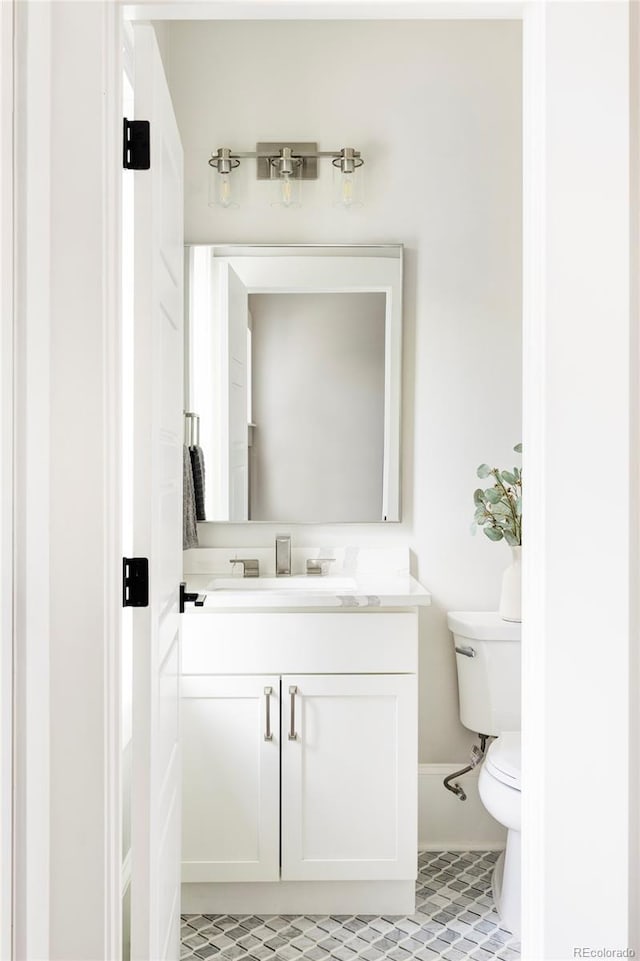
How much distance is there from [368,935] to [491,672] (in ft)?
2.69

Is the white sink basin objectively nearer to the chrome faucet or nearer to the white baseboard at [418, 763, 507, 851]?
the chrome faucet

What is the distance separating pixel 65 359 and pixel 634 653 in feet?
3.01

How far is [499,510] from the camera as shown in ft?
8.14

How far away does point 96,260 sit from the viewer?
112cm

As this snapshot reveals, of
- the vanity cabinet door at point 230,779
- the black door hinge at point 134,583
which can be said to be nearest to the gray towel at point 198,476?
the vanity cabinet door at point 230,779

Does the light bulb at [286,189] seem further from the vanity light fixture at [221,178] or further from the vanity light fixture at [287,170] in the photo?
the vanity light fixture at [221,178]

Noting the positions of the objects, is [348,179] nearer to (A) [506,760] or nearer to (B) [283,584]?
(B) [283,584]

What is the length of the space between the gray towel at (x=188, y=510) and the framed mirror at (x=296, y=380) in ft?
0.44

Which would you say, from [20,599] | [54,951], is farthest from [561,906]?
[20,599]

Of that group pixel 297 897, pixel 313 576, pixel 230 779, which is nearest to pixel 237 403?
pixel 313 576

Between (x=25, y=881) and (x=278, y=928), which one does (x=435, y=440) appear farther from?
(x=25, y=881)

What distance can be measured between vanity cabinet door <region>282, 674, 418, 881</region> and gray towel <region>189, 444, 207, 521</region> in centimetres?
72

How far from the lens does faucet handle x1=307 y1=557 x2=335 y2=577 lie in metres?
2.70

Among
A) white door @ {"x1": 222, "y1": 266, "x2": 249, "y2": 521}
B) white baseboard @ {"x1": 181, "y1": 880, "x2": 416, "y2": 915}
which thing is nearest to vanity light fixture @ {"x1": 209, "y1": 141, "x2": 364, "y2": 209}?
white door @ {"x1": 222, "y1": 266, "x2": 249, "y2": 521}
